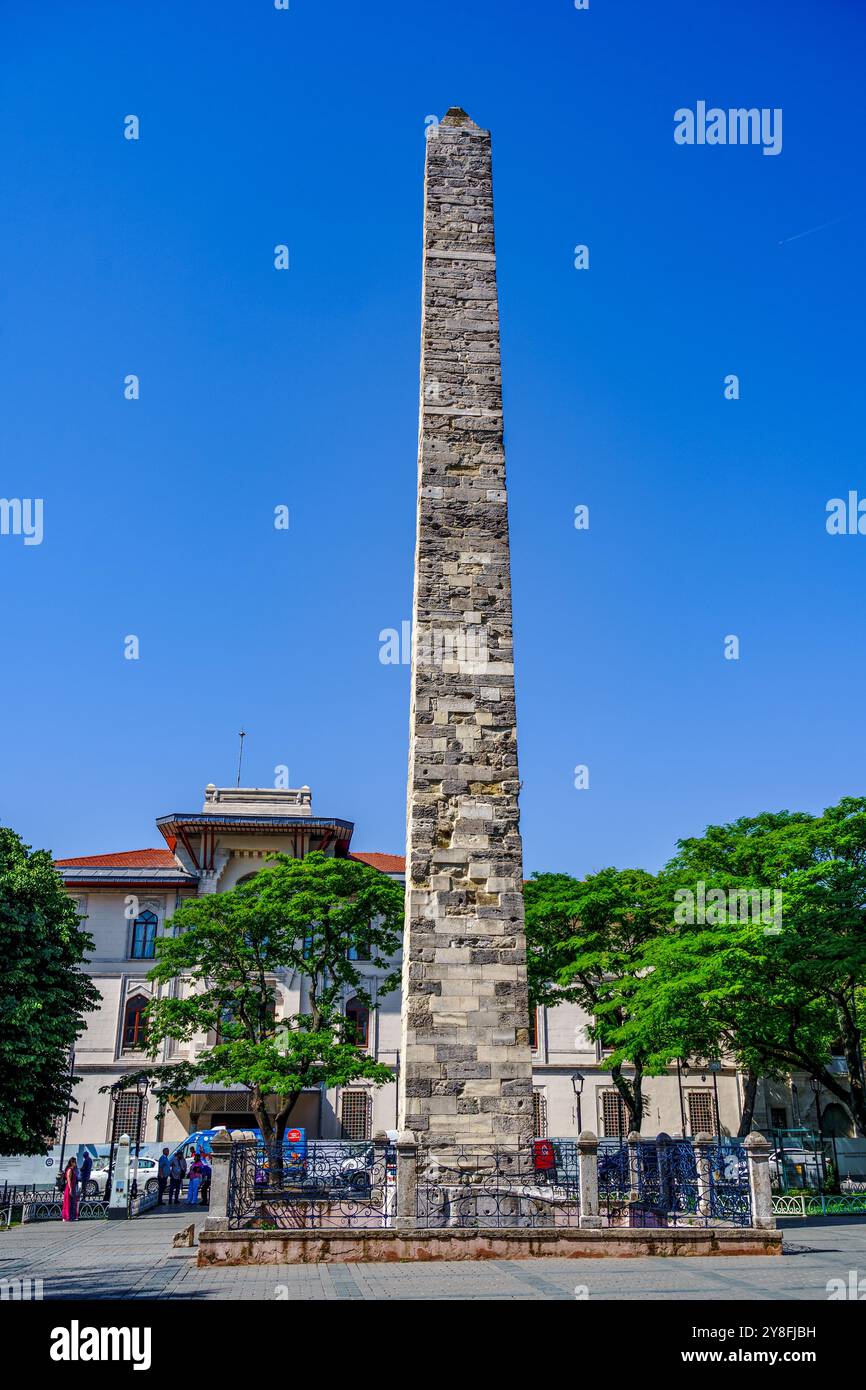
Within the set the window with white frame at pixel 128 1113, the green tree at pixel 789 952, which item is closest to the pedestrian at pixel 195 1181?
the window with white frame at pixel 128 1113

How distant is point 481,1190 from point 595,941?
1754 cm

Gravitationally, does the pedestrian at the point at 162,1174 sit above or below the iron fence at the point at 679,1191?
below

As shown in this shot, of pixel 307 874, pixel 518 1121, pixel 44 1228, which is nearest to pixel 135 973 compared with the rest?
pixel 307 874

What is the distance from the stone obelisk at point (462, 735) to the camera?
41.1 feet

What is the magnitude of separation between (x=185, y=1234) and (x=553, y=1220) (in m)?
6.31

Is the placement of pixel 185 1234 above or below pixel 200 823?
below

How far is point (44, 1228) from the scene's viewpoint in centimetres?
2202

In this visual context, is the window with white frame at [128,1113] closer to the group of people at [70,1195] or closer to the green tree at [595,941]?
the group of people at [70,1195]

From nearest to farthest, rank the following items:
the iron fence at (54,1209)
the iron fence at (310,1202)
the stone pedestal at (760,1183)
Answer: the iron fence at (310,1202), the stone pedestal at (760,1183), the iron fence at (54,1209)

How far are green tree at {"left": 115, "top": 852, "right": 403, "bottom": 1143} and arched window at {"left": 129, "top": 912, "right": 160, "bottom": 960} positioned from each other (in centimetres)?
865

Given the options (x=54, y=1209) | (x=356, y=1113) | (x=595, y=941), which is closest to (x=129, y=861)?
(x=356, y=1113)

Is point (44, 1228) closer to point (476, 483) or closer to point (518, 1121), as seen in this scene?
point (518, 1121)

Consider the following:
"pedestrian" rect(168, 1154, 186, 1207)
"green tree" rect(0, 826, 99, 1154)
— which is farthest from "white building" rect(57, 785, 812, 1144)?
"green tree" rect(0, 826, 99, 1154)

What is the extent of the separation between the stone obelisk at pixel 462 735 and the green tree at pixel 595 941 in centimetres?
1567
